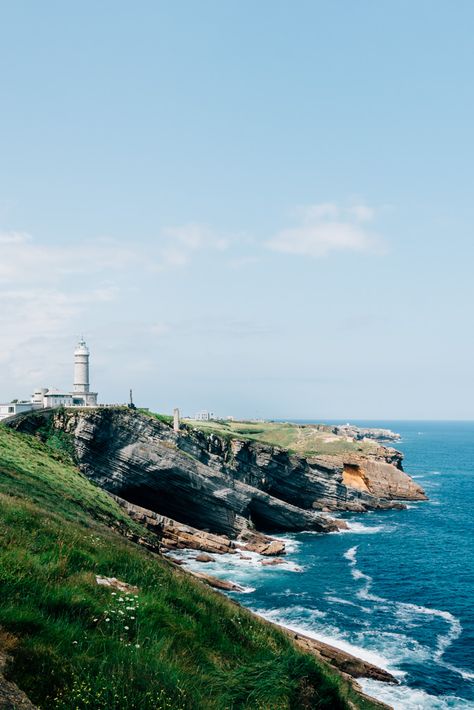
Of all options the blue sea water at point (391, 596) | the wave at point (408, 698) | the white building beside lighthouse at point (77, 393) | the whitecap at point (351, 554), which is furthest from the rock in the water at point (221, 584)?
the white building beside lighthouse at point (77, 393)

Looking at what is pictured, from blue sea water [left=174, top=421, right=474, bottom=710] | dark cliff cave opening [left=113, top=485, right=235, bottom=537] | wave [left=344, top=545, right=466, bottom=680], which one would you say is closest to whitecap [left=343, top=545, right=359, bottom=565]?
blue sea water [left=174, top=421, right=474, bottom=710]

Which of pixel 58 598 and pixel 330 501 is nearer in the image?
pixel 58 598

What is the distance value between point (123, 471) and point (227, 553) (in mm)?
15230

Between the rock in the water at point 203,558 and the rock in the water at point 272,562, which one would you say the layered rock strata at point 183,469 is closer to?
the rock in the water at point 203,558

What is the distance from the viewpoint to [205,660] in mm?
10305

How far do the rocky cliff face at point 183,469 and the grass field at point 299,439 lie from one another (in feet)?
16.1

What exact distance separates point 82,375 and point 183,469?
33740 millimetres

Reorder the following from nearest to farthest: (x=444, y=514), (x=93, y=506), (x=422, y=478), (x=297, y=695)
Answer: (x=297, y=695) < (x=93, y=506) < (x=444, y=514) < (x=422, y=478)

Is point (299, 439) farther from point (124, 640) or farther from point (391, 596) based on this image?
point (124, 640)

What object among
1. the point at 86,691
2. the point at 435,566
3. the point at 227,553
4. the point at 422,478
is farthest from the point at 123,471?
the point at 422,478

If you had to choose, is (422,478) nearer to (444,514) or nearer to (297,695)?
(444,514)

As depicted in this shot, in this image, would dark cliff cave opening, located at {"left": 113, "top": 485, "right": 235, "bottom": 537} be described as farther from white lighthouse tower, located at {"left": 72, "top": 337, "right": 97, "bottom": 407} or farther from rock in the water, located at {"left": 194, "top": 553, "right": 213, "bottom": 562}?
white lighthouse tower, located at {"left": 72, "top": 337, "right": 97, "bottom": 407}

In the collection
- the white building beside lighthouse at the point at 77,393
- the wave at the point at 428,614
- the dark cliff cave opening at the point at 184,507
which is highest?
the white building beside lighthouse at the point at 77,393

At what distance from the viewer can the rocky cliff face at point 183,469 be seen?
2303 inches
